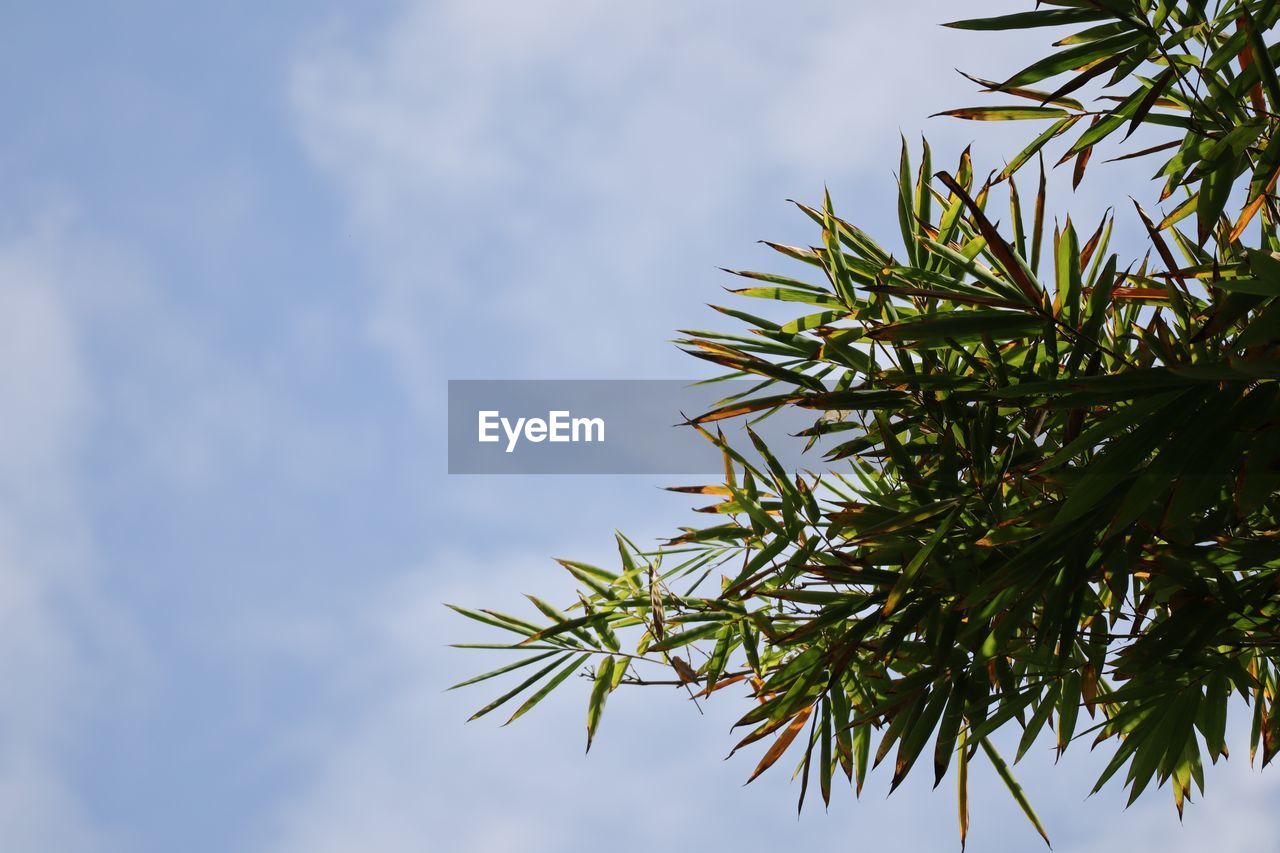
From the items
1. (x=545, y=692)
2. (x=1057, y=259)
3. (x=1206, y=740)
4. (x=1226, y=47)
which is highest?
(x=1226, y=47)

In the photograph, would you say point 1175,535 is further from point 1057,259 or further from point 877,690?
point 877,690

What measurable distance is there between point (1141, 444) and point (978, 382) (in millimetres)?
459

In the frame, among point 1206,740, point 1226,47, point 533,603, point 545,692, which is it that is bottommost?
point 1206,740

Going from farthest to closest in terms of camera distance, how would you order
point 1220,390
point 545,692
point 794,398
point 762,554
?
point 545,692 → point 762,554 → point 794,398 → point 1220,390

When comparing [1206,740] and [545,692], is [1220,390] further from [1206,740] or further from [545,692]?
[545,692]

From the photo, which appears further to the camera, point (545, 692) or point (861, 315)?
point (545, 692)

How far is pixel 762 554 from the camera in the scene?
248 centimetres

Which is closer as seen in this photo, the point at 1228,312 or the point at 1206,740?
the point at 1228,312

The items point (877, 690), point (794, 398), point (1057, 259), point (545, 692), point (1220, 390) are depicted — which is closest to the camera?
point (1220, 390)

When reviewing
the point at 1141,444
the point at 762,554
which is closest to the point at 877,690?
the point at 762,554

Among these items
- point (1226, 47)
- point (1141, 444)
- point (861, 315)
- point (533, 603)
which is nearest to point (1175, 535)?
point (1141, 444)

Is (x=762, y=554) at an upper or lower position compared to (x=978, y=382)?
lower

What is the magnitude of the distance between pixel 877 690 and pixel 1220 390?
1.16 m

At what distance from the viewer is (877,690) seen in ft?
8.93
